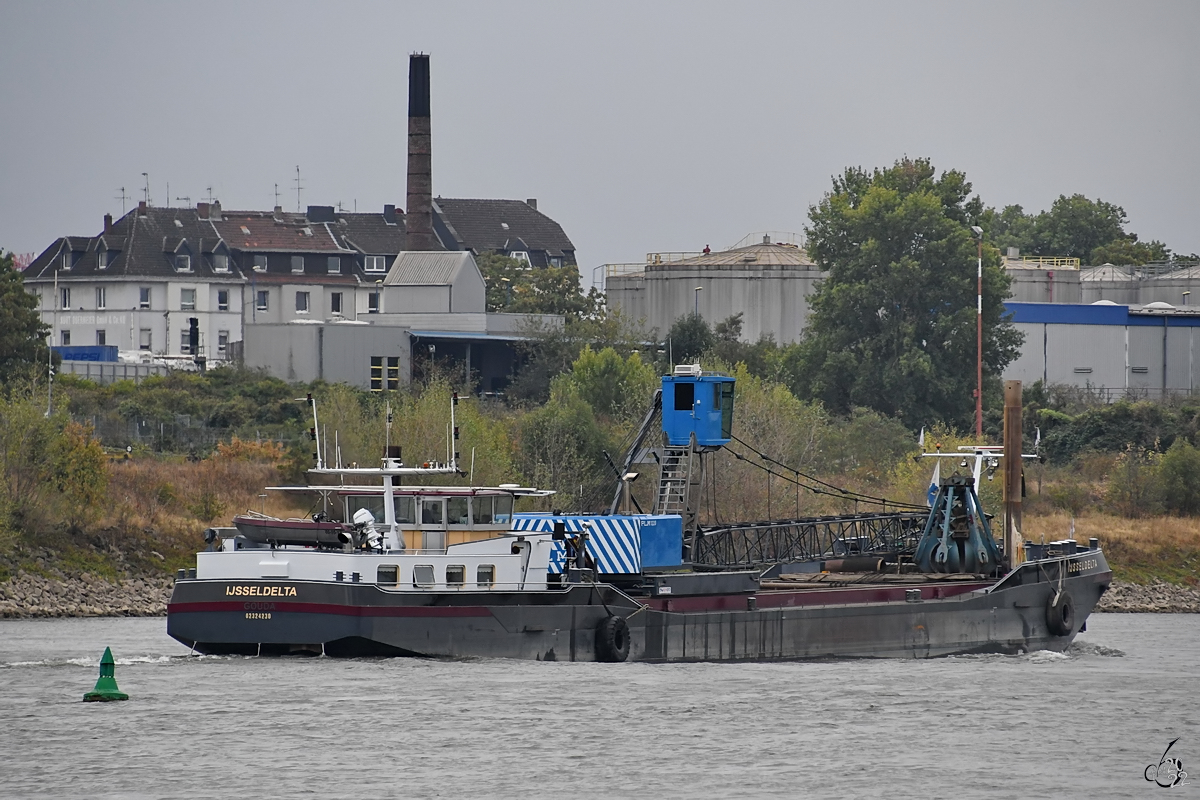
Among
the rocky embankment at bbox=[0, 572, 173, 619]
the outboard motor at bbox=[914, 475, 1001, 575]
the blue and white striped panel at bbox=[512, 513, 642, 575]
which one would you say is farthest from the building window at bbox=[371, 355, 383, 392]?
the blue and white striped panel at bbox=[512, 513, 642, 575]

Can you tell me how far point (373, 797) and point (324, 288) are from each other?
99023 mm

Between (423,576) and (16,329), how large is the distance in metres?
57.3

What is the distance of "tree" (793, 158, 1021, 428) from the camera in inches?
3942

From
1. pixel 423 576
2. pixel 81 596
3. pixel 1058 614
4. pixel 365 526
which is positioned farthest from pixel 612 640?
pixel 81 596

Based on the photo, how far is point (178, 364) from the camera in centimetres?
10756

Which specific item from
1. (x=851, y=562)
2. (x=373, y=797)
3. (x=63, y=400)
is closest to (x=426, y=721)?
(x=373, y=797)

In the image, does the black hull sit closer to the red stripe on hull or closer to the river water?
the red stripe on hull

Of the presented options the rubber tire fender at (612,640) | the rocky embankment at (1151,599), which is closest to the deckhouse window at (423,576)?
the rubber tire fender at (612,640)

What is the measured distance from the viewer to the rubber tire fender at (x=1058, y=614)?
49.6 meters

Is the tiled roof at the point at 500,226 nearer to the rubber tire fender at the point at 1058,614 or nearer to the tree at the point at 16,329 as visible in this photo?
the tree at the point at 16,329

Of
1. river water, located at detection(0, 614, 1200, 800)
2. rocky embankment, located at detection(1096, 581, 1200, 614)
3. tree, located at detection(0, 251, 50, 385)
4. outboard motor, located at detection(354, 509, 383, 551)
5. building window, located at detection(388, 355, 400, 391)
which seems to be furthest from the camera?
building window, located at detection(388, 355, 400, 391)

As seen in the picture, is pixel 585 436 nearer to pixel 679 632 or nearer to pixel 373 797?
pixel 679 632

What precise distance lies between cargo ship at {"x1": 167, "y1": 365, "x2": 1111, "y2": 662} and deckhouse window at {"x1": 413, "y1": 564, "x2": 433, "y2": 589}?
43 mm

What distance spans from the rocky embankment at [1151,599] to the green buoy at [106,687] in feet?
143
